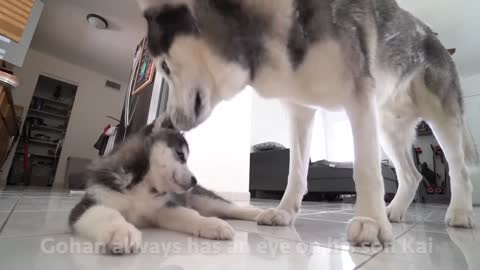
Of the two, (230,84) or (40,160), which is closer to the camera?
(230,84)

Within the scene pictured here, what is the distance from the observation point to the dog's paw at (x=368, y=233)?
654 mm

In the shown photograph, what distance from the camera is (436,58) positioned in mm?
1405

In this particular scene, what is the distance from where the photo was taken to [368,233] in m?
0.66

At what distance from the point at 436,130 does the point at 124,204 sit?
5.10 feet

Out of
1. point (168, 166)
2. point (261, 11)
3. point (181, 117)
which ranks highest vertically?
point (261, 11)

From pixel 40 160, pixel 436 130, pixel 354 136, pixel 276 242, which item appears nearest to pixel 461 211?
pixel 436 130

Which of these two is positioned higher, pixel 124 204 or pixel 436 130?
pixel 436 130

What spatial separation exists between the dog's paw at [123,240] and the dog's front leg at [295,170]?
58 centimetres

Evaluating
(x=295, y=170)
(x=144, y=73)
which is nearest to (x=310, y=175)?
(x=144, y=73)

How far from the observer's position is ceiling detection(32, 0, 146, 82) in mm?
4242

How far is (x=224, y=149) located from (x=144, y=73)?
1218mm

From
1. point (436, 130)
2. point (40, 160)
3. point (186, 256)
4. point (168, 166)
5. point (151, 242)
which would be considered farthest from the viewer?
point (40, 160)

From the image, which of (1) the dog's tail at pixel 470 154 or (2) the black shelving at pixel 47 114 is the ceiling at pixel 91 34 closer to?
(2) the black shelving at pixel 47 114

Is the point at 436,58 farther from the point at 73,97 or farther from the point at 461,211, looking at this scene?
the point at 73,97
